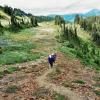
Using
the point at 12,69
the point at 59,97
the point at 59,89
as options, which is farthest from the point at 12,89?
the point at 12,69

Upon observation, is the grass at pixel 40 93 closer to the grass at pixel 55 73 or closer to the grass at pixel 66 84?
the grass at pixel 66 84

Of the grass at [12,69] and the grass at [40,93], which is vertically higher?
the grass at [40,93]

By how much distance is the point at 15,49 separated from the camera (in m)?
58.2

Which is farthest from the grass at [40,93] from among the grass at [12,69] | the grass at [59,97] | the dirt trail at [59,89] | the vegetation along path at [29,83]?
the grass at [12,69]

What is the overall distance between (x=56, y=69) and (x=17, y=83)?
8470 millimetres

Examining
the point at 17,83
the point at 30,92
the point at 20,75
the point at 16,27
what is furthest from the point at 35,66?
the point at 16,27

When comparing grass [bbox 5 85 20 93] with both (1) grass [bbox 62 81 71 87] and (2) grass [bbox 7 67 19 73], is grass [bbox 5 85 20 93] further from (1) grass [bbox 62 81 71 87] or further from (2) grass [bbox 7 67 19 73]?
(2) grass [bbox 7 67 19 73]

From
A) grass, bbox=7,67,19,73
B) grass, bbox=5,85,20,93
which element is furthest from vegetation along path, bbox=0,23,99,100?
grass, bbox=7,67,19,73

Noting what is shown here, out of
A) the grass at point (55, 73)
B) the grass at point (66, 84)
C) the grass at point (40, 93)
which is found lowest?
the grass at point (55, 73)

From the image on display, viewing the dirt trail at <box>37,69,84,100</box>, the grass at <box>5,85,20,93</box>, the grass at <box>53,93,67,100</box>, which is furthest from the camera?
the grass at <box>5,85,20,93</box>

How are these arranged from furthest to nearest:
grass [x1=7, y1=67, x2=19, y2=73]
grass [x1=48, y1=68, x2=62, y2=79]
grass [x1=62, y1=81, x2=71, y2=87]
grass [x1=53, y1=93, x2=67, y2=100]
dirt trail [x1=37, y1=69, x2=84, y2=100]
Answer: grass [x1=7, y1=67, x2=19, y2=73], grass [x1=48, y1=68, x2=62, y2=79], grass [x1=62, y1=81, x2=71, y2=87], dirt trail [x1=37, y1=69, x2=84, y2=100], grass [x1=53, y1=93, x2=67, y2=100]

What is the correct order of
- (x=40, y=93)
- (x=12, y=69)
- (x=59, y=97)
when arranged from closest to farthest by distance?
(x=59, y=97) < (x=40, y=93) < (x=12, y=69)

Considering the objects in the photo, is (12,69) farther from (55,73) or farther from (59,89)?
(59,89)

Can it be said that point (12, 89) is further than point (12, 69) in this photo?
No
